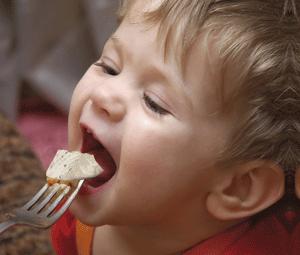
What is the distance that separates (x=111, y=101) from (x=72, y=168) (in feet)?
0.34

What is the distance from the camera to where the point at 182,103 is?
814mm

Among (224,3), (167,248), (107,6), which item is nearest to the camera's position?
(224,3)

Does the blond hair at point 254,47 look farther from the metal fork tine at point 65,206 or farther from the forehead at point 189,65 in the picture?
the metal fork tine at point 65,206

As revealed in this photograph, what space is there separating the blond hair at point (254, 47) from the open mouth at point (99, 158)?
0.57ft

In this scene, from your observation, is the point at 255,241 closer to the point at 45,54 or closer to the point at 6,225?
the point at 6,225

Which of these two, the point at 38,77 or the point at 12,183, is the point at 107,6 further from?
the point at 12,183

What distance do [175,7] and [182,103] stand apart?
11 centimetres

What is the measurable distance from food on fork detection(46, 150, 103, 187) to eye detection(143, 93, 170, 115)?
0.34 feet

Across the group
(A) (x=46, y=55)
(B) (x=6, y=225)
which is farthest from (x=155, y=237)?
(A) (x=46, y=55)

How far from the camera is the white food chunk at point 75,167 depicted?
863 millimetres

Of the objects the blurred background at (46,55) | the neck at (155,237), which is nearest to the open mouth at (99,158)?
the neck at (155,237)

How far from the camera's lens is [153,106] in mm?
834

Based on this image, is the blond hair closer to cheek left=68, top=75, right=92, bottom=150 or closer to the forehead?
the forehead

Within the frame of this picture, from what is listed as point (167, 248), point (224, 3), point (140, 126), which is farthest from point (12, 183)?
point (224, 3)
